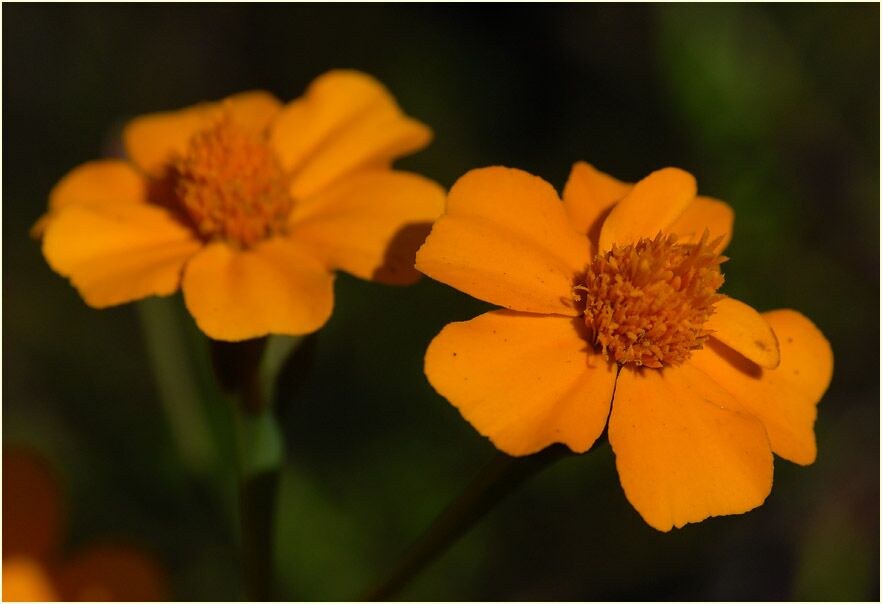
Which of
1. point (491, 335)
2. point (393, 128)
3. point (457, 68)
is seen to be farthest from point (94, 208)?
point (457, 68)

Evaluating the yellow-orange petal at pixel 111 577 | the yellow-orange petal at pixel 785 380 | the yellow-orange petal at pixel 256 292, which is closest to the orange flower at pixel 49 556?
the yellow-orange petal at pixel 111 577

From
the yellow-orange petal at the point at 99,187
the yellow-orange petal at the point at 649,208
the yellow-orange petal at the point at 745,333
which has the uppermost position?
the yellow-orange petal at the point at 649,208

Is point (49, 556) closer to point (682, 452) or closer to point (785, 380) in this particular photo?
point (682, 452)

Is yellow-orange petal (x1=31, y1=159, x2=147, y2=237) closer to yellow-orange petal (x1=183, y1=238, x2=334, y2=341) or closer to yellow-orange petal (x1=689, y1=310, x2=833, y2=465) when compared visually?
yellow-orange petal (x1=183, y1=238, x2=334, y2=341)

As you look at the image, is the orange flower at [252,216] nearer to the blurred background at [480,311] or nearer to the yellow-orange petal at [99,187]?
the yellow-orange petal at [99,187]

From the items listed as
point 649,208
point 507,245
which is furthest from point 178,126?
point 649,208

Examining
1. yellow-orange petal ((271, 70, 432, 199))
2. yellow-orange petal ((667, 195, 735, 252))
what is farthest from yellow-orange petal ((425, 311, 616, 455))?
yellow-orange petal ((271, 70, 432, 199))
